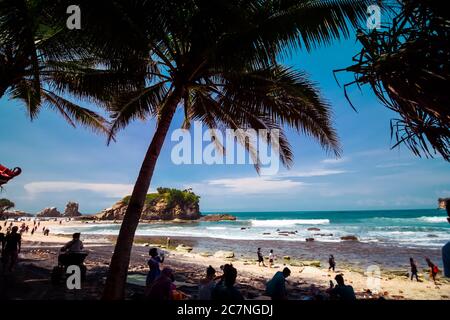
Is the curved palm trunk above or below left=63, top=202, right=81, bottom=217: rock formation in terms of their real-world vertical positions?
above

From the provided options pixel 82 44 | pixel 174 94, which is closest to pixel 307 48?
pixel 174 94

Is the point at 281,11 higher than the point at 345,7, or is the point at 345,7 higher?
the point at 281,11

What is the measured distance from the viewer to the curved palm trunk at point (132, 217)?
4.73m

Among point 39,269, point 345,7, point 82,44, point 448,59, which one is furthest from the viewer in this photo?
point 39,269

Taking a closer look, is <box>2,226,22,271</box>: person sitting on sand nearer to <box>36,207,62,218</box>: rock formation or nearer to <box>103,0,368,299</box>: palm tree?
<box>103,0,368,299</box>: palm tree

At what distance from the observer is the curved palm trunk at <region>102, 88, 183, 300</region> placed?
4727 millimetres

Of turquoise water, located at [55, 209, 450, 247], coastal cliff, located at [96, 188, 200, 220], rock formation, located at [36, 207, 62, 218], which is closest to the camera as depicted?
turquoise water, located at [55, 209, 450, 247]

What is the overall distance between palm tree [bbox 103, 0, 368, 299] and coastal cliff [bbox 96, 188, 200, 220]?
74.9m

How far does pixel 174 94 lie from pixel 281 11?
2787 mm

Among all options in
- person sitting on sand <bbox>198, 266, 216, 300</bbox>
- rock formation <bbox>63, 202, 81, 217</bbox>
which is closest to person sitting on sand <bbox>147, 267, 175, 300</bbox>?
person sitting on sand <bbox>198, 266, 216, 300</bbox>

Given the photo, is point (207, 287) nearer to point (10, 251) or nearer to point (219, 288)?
point (219, 288)
